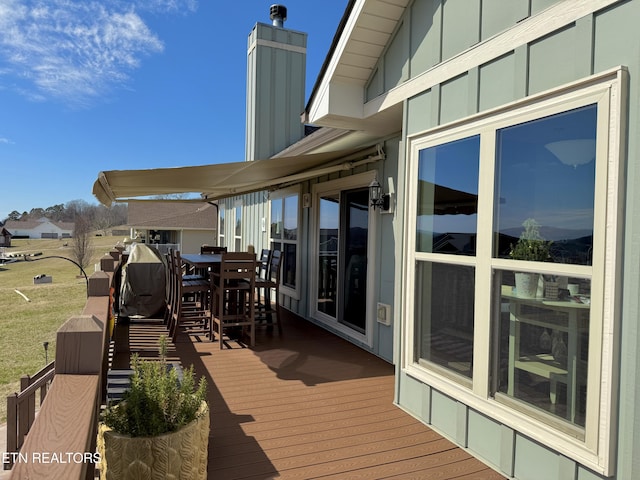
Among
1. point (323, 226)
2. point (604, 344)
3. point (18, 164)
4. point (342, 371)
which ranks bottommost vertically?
point (342, 371)

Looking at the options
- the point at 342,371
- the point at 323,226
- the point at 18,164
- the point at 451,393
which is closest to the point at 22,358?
the point at 323,226

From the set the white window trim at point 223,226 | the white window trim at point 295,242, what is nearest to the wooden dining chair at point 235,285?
the white window trim at point 295,242

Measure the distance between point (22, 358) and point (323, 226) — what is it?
1035 cm

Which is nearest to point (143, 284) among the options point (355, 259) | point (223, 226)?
point (355, 259)

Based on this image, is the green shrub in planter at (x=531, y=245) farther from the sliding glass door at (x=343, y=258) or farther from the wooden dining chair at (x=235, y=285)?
the wooden dining chair at (x=235, y=285)

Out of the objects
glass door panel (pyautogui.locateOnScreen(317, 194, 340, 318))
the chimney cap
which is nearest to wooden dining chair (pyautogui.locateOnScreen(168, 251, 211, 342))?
glass door panel (pyautogui.locateOnScreen(317, 194, 340, 318))

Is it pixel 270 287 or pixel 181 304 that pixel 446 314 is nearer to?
pixel 270 287

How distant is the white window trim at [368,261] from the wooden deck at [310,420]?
36cm

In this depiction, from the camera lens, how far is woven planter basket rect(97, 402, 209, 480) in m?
1.89

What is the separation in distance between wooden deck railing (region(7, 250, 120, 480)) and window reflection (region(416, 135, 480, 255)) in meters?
2.20

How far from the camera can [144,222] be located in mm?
27062

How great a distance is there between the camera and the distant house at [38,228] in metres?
85.4

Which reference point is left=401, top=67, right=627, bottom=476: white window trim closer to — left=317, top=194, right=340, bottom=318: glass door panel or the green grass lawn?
left=317, top=194, right=340, bottom=318: glass door panel

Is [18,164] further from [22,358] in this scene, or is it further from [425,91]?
[425,91]
